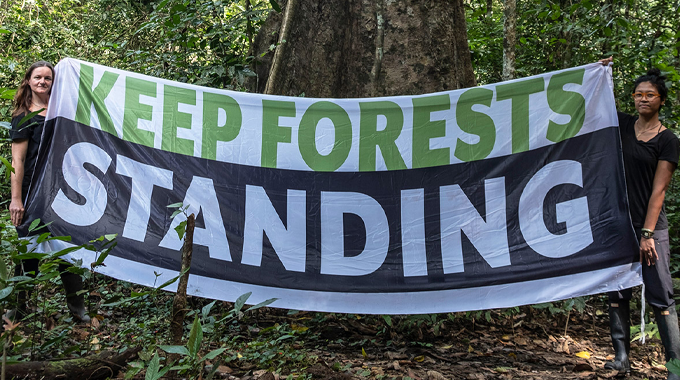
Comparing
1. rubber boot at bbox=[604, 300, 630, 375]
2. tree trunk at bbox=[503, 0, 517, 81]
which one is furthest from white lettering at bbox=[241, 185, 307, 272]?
tree trunk at bbox=[503, 0, 517, 81]

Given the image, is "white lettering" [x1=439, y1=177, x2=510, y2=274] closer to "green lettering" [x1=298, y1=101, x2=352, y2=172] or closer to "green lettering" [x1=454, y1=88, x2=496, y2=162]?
"green lettering" [x1=454, y1=88, x2=496, y2=162]

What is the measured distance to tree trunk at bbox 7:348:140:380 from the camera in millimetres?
1826

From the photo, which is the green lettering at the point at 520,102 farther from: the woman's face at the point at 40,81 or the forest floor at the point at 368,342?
the woman's face at the point at 40,81

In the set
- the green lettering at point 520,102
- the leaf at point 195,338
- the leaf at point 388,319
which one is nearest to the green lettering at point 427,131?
the green lettering at point 520,102

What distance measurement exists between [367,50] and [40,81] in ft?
7.49

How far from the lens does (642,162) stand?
8.37ft

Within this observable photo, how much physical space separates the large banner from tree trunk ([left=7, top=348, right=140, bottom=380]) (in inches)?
31.7

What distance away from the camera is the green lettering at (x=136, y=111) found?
10.2 feet

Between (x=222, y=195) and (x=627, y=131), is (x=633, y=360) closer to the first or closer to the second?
(x=627, y=131)

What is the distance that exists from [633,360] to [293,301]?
79.4 inches

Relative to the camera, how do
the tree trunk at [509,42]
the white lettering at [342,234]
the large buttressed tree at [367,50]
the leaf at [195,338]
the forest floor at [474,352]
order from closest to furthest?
the leaf at [195,338] → the forest floor at [474,352] → the white lettering at [342,234] → the large buttressed tree at [367,50] → the tree trunk at [509,42]

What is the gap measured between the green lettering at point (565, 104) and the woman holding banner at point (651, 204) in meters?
0.26

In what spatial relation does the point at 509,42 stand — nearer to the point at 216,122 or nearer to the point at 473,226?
the point at 473,226

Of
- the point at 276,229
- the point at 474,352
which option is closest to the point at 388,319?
the point at 474,352
